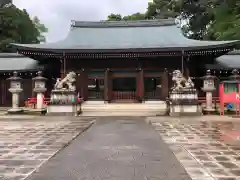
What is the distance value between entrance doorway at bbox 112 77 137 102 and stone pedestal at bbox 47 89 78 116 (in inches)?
238

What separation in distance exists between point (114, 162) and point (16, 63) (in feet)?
73.8

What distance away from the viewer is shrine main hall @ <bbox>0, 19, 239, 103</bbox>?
2105cm

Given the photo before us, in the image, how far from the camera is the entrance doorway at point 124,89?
23594 mm

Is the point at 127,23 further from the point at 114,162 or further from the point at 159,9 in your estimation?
the point at 114,162

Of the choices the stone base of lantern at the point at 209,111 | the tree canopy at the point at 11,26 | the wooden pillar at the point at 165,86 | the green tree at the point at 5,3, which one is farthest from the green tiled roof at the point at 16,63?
the green tree at the point at 5,3

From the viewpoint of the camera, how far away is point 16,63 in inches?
1026

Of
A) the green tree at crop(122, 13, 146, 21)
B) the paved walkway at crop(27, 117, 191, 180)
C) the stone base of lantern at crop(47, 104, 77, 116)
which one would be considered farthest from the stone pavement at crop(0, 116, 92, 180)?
the green tree at crop(122, 13, 146, 21)

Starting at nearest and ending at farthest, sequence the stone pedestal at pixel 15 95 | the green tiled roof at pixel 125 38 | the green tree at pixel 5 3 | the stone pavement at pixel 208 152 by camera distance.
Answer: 1. the stone pavement at pixel 208 152
2. the stone pedestal at pixel 15 95
3. the green tiled roof at pixel 125 38
4. the green tree at pixel 5 3

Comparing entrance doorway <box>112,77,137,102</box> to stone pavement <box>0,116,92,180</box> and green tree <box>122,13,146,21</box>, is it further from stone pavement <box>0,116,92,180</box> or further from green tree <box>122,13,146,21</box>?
green tree <box>122,13,146,21</box>

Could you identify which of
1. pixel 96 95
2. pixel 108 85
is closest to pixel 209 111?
pixel 108 85

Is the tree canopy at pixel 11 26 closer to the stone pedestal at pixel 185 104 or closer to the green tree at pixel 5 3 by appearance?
the green tree at pixel 5 3

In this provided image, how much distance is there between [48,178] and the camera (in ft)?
16.0

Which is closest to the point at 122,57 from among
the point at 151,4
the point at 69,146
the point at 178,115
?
the point at 178,115

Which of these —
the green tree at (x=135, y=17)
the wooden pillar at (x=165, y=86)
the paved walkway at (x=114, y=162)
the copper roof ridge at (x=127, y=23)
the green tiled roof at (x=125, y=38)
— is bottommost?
the paved walkway at (x=114, y=162)
